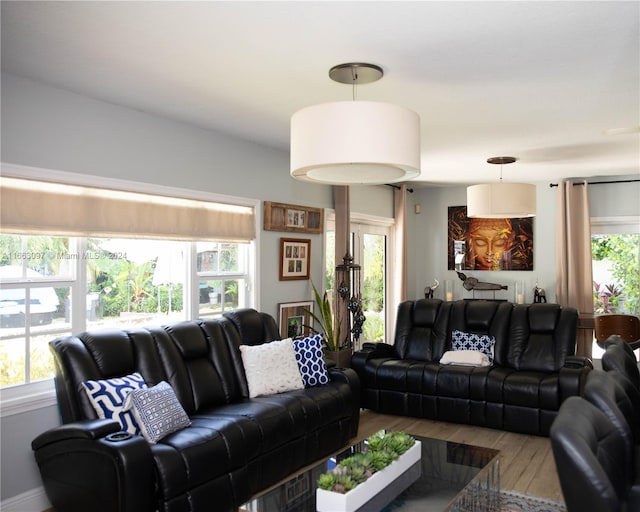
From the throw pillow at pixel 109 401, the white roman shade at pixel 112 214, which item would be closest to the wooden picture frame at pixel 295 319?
the white roman shade at pixel 112 214

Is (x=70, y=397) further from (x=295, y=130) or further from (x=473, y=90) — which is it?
(x=473, y=90)

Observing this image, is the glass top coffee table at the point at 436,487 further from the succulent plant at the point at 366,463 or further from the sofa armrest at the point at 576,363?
the sofa armrest at the point at 576,363

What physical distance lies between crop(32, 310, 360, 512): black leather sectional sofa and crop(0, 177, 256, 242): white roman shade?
70cm

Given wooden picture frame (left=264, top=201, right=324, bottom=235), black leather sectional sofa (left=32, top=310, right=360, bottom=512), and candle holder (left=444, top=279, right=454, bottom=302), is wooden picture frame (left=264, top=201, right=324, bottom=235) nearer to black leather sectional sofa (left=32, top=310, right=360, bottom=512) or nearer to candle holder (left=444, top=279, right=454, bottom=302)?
black leather sectional sofa (left=32, top=310, right=360, bottom=512)

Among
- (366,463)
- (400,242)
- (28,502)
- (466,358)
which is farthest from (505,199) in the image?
(28,502)

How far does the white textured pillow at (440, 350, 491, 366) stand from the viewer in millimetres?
5119

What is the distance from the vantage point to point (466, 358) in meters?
5.16

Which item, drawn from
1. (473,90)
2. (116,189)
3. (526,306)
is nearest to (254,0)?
(473,90)

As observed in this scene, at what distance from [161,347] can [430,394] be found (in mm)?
2445

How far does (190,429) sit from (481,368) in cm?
277

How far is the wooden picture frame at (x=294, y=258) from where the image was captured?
5.46 meters

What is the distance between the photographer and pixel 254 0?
92.0 inches

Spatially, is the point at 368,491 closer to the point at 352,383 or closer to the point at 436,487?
the point at 436,487

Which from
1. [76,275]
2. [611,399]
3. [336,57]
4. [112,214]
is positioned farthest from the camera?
[112,214]
